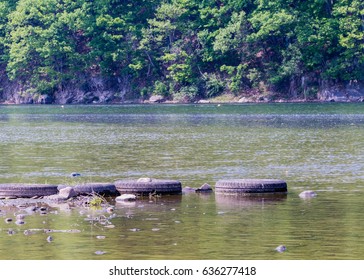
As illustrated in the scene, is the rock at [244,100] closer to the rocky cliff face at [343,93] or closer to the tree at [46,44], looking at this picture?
the rocky cliff face at [343,93]

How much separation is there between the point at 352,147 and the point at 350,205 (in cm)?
1590

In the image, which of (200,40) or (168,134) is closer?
(168,134)

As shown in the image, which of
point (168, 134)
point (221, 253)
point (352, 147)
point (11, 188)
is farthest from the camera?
point (168, 134)

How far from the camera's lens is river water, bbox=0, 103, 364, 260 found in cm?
1752

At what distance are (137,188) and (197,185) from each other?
2.71 m

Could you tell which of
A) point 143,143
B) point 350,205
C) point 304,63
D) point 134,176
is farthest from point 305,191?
point 304,63

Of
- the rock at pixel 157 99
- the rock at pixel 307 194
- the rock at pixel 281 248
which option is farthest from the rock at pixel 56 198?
the rock at pixel 157 99

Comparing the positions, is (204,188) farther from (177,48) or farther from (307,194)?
(177,48)

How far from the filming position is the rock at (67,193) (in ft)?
76.0

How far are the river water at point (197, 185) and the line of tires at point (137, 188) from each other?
42cm

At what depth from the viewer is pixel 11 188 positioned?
2366 centimetres

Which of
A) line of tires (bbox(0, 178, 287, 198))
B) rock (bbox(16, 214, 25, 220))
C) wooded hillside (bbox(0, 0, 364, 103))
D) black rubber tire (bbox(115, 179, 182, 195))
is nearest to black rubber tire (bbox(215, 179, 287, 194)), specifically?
line of tires (bbox(0, 178, 287, 198))

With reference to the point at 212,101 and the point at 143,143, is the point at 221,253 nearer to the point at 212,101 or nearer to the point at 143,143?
the point at 143,143

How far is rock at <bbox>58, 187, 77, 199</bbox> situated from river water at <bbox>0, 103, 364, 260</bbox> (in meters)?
0.64
